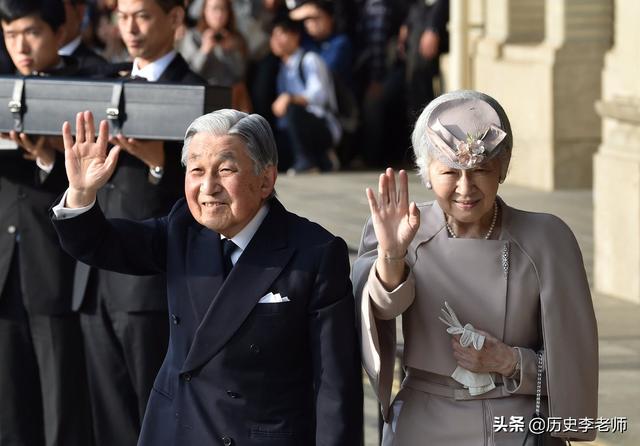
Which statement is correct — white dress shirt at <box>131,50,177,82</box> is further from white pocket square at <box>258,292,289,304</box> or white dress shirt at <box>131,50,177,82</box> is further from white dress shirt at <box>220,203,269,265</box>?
white pocket square at <box>258,292,289,304</box>

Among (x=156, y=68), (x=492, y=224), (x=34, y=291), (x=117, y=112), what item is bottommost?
(x=34, y=291)

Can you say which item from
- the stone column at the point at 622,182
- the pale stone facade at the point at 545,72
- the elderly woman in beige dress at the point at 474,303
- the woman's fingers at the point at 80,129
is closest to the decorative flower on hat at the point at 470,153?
the elderly woman in beige dress at the point at 474,303

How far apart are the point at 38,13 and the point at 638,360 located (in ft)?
10.6

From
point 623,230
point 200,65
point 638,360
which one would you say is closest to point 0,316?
point 638,360

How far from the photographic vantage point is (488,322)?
447cm

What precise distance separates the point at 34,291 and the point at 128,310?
542 millimetres

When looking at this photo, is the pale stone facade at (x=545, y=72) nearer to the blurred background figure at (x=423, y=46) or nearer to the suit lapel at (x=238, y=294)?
the blurred background figure at (x=423, y=46)

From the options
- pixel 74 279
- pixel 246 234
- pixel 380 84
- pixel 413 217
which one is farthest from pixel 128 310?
pixel 380 84

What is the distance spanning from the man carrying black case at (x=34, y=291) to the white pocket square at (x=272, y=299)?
2.18m

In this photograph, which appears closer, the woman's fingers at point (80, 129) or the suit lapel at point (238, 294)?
the suit lapel at point (238, 294)

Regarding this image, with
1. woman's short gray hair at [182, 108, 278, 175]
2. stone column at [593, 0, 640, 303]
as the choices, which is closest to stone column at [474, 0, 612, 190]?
stone column at [593, 0, 640, 303]

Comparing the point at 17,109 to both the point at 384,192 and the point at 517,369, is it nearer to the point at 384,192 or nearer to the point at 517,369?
the point at 384,192

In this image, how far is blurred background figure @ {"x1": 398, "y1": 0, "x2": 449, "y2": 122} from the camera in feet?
54.0

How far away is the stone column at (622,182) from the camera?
9.55m
